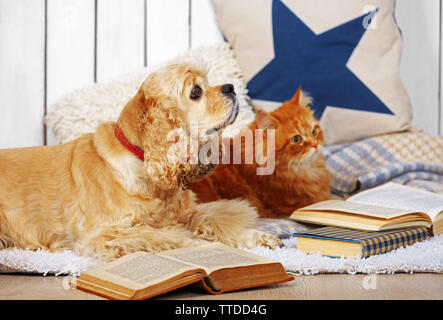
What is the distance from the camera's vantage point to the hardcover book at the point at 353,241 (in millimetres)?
1364

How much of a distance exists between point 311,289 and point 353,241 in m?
0.31

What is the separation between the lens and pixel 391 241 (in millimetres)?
1443

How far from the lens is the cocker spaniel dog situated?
4.67ft

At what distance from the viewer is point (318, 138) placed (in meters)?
1.94

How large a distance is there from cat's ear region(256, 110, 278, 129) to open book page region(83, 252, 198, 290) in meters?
0.86

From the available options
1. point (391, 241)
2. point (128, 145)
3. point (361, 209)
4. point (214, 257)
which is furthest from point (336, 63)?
point (214, 257)

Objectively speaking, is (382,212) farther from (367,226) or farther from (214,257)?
(214,257)

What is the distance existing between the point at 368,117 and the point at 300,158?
0.73 m

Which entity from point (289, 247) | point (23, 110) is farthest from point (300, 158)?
point (23, 110)

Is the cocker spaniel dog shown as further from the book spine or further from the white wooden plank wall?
the white wooden plank wall

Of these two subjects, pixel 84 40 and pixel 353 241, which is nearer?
pixel 353 241

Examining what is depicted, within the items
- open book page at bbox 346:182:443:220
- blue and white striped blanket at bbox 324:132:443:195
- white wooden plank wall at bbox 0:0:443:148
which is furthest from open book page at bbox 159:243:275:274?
white wooden plank wall at bbox 0:0:443:148
